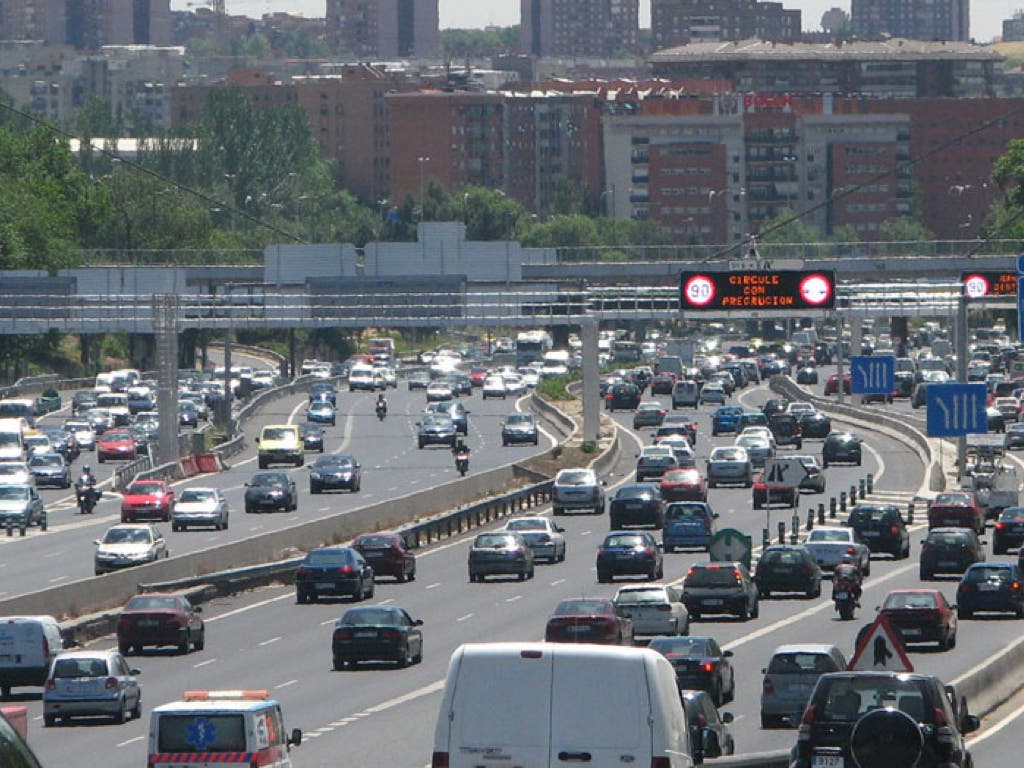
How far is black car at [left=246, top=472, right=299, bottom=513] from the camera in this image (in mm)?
67125

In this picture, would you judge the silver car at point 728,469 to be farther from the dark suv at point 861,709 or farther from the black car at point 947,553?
the dark suv at point 861,709

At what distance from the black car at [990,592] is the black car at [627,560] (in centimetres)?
800

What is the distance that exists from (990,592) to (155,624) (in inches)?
538

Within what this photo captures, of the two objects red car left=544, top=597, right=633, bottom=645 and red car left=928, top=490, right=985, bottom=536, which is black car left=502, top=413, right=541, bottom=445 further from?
red car left=544, top=597, right=633, bottom=645

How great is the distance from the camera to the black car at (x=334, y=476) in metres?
73.5

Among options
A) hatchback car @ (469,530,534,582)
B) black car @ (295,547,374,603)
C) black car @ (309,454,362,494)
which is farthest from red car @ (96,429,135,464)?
black car @ (295,547,374,603)

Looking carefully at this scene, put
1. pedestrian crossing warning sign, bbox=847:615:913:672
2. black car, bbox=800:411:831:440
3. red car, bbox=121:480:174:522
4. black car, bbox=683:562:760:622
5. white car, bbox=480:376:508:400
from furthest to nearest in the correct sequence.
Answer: white car, bbox=480:376:508:400 → black car, bbox=800:411:831:440 → red car, bbox=121:480:174:522 → black car, bbox=683:562:760:622 → pedestrian crossing warning sign, bbox=847:615:913:672

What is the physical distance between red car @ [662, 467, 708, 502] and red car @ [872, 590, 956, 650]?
97.0ft

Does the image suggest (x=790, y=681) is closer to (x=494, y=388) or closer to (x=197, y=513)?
(x=197, y=513)

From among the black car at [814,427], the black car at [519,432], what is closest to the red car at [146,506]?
the black car at [519,432]

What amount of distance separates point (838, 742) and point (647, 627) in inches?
747

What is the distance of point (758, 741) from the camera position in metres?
29.2

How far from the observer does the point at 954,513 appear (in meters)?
60.2

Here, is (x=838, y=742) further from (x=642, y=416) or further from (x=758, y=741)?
(x=642, y=416)
